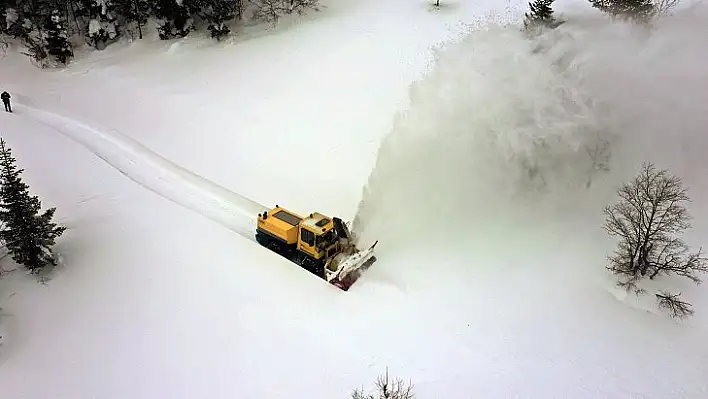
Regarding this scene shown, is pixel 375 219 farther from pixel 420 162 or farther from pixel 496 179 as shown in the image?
pixel 496 179

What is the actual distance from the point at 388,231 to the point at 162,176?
8.41 meters

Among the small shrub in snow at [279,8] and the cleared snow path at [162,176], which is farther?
the small shrub in snow at [279,8]

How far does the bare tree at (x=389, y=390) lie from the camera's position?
31.9 ft

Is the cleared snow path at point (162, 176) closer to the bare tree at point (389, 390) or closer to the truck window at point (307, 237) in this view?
the truck window at point (307, 237)

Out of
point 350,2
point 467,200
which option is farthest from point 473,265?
point 350,2

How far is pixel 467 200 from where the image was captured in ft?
46.5

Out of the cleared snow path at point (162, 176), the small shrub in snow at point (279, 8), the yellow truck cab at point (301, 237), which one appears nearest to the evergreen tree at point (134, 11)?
the small shrub in snow at point (279, 8)

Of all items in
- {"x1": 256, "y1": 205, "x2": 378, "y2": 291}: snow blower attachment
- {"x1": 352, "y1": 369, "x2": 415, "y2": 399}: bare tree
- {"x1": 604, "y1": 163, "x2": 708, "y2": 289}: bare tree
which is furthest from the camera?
{"x1": 256, "y1": 205, "x2": 378, "y2": 291}: snow blower attachment

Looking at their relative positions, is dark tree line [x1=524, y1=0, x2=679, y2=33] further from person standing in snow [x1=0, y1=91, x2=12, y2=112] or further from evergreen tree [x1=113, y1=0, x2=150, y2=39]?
person standing in snow [x1=0, y1=91, x2=12, y2=112]

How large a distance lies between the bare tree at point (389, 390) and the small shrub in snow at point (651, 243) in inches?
218

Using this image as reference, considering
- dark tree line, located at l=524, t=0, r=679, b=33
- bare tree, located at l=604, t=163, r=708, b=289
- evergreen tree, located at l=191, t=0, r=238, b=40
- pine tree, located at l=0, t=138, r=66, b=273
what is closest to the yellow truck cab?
pine tree, located at l=0, t=138, r=66, b=273

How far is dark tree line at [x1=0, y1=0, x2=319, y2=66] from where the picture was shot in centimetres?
2681

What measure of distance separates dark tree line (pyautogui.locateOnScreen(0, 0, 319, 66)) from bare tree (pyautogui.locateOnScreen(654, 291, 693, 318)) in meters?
22.4

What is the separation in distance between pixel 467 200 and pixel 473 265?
2.06 metres
